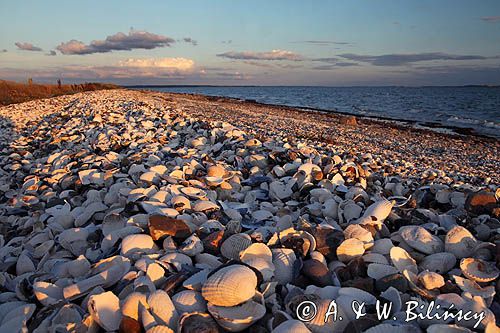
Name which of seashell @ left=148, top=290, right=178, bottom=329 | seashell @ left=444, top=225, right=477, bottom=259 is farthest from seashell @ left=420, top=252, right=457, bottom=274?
seashell @ left=148, top=290, right=178, bottom=329

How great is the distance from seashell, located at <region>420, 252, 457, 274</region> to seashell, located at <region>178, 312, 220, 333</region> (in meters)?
1.36

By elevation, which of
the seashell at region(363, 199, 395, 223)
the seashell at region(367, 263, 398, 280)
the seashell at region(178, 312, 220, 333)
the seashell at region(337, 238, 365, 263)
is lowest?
the seashell at region(178, 312, 220, 333)

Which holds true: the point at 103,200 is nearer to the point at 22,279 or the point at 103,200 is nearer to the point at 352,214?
the point at 22,279

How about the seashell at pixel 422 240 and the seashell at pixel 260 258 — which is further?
the seashell at pixel 422 240

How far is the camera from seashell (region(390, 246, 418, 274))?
7.18 ft

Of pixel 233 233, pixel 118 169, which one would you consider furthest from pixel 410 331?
pixel 118 169

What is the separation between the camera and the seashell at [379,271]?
2.10 m

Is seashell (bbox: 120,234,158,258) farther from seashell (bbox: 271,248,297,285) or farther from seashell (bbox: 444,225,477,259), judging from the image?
seashell (bbox: 444,225,477,259)

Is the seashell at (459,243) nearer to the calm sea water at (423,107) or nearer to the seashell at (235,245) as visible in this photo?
the seashell at (235,245)

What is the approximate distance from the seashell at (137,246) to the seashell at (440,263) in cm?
171

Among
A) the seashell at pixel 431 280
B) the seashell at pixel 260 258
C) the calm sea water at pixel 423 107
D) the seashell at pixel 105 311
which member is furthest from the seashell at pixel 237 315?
the calm sea water at pixel 423 107

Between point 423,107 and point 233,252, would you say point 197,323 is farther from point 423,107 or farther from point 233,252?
point 423,107

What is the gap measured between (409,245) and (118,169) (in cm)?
330

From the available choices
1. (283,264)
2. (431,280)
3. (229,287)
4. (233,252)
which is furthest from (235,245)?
(431,280)
